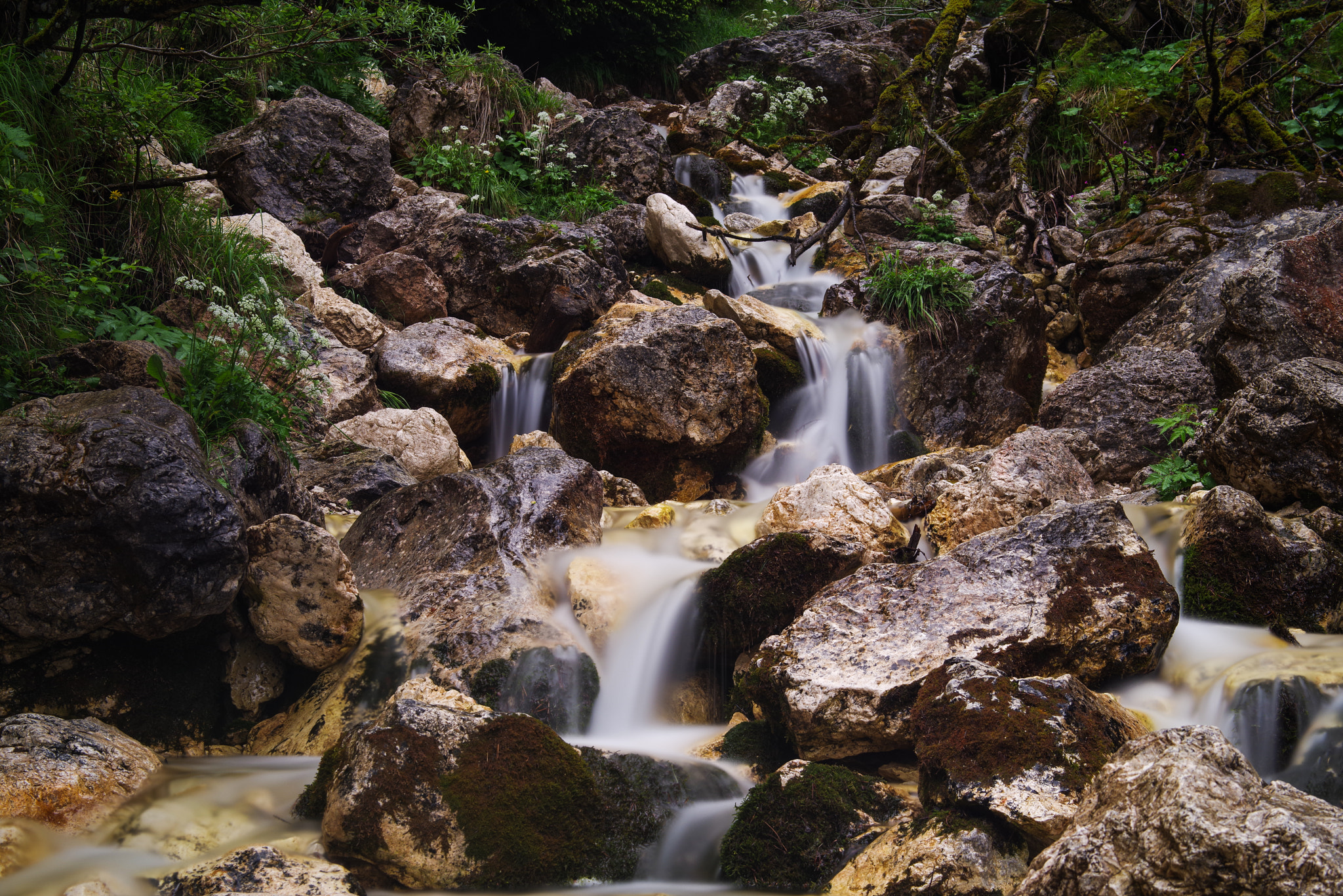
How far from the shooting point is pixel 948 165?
10086 mm

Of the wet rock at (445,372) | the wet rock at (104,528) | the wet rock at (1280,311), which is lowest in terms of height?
the wet rock at (104,528)

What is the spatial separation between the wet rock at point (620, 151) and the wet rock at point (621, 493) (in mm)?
5322

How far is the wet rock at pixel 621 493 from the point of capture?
18.7 ft

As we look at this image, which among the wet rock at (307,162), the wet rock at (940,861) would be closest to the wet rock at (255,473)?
the wet rock at (940,861)

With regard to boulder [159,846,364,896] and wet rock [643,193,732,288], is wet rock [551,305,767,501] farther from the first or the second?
boulder [159,846,364,896]

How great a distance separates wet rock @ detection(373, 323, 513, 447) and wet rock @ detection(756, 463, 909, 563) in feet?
9.87

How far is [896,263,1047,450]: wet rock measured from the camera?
6.84 metres

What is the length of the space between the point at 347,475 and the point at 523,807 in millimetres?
3063

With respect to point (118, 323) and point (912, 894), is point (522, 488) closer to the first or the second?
point (118, 323)

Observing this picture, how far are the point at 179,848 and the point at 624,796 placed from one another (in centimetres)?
144

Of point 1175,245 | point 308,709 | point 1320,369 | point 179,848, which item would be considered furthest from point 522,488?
point 1175,245

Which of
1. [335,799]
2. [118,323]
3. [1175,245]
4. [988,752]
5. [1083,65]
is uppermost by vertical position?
[1083,65]

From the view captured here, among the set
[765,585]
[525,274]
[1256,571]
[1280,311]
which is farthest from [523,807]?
[525,274]

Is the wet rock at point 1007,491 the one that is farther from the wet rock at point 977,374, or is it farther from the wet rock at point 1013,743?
the wet rock at point 977,374
